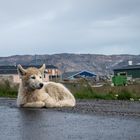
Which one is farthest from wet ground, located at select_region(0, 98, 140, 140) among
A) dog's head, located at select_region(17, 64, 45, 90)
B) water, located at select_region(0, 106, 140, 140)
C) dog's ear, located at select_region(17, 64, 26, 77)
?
dog's ear, located at select_region(17, 64, 26, 77)

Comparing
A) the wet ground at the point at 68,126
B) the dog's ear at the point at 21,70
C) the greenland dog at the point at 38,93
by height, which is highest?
the dog's ear at the point at 21,70

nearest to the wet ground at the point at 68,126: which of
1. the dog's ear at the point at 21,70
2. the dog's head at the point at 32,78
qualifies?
the dog's head at the point at 32,78

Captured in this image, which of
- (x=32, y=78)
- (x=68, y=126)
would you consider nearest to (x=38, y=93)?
(x=32, y=78)

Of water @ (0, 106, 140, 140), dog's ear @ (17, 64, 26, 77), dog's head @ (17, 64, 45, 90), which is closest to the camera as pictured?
water @ (0, 106, 140, 140)

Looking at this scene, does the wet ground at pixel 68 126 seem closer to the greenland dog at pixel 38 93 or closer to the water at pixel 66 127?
the water at pixel 66 127

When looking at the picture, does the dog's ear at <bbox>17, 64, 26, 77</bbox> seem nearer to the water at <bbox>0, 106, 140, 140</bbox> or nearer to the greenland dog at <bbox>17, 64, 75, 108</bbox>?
the greenland dog at <bbox>17, 64, 75, 108</bbox>

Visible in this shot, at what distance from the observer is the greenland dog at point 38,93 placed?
16703mm

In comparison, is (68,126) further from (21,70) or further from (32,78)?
(21,70)

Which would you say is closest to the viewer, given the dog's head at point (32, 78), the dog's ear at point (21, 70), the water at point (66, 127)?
the water at point (66, 127)

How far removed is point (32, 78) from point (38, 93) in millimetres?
544

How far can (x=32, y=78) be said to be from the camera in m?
16.8

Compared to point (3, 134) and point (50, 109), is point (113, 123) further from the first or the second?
point (50, 109)

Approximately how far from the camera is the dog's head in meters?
16.6

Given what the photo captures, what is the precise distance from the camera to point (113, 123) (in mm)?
11477
